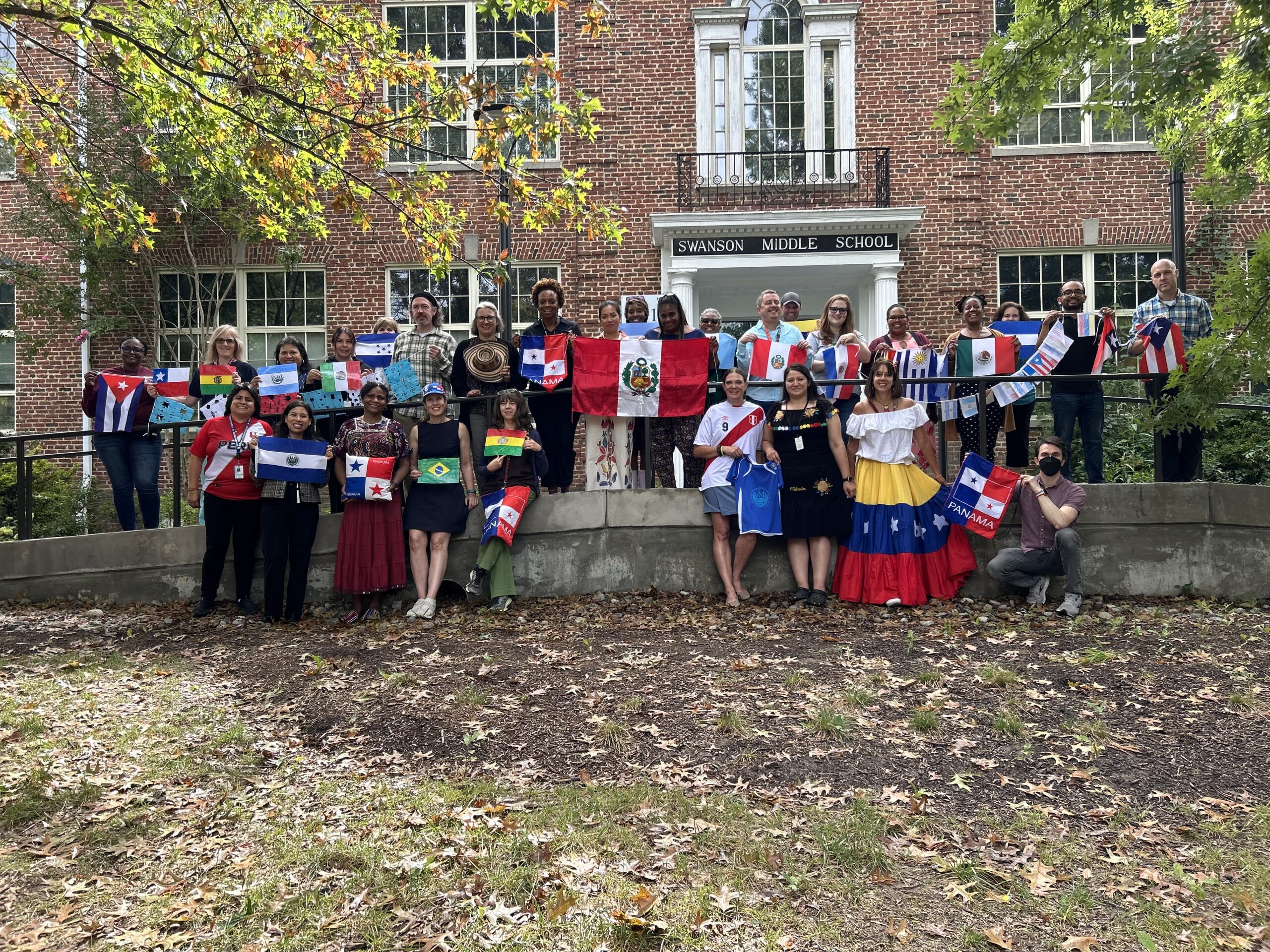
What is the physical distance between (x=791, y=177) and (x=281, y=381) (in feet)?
30.8

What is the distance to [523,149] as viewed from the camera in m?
16.2

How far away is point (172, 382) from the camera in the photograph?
32.8ft

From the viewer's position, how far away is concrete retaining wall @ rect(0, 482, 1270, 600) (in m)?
8.73

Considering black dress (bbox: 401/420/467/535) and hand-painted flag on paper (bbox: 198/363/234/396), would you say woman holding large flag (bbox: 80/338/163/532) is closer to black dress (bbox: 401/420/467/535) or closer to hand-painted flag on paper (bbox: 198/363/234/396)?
hand-painted flag on paper (bbox: 198/363/234/396)

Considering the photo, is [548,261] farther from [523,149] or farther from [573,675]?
[573,675]

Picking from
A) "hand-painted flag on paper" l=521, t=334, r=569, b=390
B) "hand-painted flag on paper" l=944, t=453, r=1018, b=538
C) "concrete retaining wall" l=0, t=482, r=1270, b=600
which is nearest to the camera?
"hand-painted flag on paper" l=944, t=453, r=1018, b=538

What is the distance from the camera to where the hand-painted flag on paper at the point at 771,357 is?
31.4 feet

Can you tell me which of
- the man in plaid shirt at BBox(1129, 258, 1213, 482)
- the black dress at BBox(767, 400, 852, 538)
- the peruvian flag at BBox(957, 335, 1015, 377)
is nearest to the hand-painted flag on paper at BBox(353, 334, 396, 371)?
the black dress at BBox(767, 400, 852, 538)

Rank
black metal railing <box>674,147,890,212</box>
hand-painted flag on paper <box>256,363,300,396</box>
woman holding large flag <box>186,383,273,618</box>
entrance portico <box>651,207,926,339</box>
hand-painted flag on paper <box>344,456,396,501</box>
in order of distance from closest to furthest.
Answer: hand-painted flag on paper <box>344,456,396,501</box>, woman holding large flag <box>186,383,273,618</box>, hand-painted flag on paper <box>256,363,300,396</box>, entrance portico <box>651,207,926,339</box>, black metal railing <box>674,147,890,212</box>

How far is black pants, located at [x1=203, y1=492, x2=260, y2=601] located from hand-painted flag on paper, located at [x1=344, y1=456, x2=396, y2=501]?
1.01 meters

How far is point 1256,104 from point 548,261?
1096cm

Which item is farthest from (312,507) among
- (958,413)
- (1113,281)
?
(1113,281)

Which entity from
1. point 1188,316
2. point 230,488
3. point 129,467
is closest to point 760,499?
point 1188,316

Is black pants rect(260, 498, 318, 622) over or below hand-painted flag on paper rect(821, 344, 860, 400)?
below
